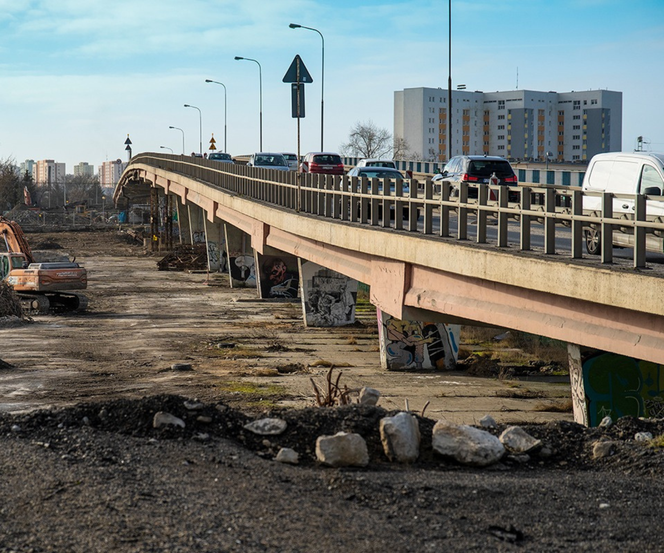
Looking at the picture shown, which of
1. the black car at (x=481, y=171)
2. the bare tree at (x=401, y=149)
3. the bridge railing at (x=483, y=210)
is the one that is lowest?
the bridge railing at (x=483, y=210)

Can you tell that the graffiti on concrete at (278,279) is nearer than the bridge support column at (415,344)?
No

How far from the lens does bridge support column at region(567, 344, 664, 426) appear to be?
16.4 metres

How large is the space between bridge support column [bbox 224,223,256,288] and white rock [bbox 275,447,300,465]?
1666 inches

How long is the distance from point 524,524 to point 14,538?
4259 millimetres

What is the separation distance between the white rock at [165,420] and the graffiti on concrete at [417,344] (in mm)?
15917

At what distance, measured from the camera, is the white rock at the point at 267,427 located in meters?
10.6

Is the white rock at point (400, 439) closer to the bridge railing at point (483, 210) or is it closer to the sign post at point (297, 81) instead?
the bridge railing at point (483, 210)

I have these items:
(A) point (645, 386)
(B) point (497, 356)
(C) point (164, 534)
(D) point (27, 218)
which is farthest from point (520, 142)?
(C) point (164, 534)

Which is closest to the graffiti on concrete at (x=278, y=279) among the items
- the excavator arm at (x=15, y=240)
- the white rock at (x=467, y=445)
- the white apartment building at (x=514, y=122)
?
the excavator arm at (x=15, y=240)

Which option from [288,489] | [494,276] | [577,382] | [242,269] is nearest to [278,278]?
[242,269]

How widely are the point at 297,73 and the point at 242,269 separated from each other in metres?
28.9

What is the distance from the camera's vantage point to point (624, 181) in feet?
54.3

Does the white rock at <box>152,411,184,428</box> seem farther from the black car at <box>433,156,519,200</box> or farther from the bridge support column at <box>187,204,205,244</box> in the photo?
the bridge support column at <box>187,204,205,244</box>

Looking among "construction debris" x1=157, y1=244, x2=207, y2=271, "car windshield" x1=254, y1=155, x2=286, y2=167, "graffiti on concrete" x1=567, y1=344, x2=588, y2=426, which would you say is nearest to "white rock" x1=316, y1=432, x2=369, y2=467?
"graffiti on concrete" x1=567, y1=344, x2=588, y2=426
